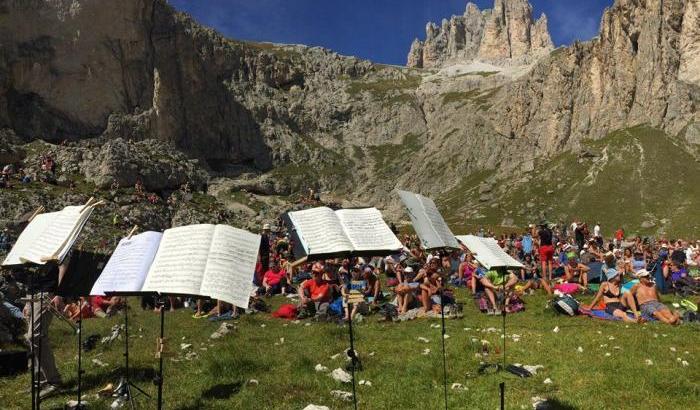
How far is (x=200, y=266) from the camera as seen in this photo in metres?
6.54

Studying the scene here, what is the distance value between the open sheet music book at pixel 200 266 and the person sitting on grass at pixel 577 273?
18.6 m

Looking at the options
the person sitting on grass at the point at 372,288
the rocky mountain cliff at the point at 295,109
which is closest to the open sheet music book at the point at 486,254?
the person sitting on grass at the point at 372,288

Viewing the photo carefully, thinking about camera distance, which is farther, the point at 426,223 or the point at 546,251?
the point at 546,251

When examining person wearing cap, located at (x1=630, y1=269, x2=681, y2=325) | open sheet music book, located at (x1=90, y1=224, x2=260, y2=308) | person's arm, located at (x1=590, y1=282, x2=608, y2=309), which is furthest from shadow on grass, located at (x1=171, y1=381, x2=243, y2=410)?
person wearing cap, located at (x1=630, y1=269, x2=681, y2=325)

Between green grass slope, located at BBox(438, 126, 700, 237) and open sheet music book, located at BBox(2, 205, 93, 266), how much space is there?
290 ft

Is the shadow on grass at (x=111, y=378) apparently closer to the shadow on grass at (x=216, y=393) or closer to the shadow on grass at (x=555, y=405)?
the shadow on grass at (x=216, y=393)

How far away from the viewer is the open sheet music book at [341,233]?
23.3 feet

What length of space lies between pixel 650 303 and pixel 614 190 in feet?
326

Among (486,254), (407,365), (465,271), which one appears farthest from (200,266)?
(465,271)

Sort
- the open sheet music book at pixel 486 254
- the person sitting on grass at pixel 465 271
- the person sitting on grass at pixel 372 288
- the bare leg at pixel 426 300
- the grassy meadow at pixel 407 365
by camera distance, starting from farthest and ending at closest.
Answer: the person sitting on grass at pixel 465 271 < the person sitting on grass at pixel 372 288 < the bare leg at pixel 426 300 < the open sheet music book at pixel 486 254 < the grassy meadow at pixel 407 365

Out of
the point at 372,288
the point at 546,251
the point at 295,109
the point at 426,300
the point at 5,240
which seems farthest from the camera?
the point at 295,109

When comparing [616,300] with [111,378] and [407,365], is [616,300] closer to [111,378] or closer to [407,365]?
[407,365]

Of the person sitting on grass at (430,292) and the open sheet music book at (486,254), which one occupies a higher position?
the open sheet music book at (486,254)

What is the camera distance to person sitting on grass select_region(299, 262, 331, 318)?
1769cm
